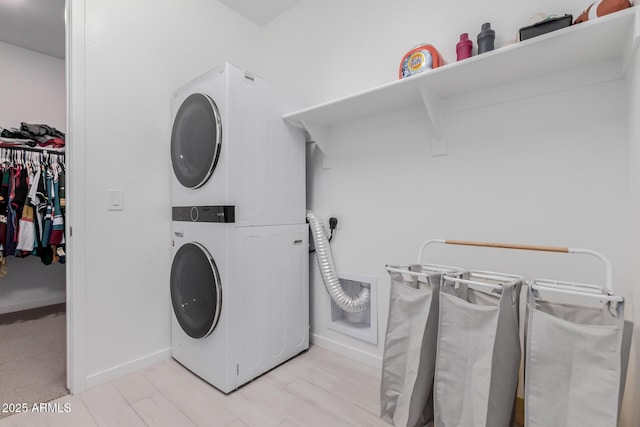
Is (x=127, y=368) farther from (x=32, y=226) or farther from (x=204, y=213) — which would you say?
(x=32, y=226)

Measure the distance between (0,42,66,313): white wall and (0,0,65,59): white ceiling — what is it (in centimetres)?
14

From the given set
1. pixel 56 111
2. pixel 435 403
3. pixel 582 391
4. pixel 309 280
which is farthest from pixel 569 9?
pixel 56 111

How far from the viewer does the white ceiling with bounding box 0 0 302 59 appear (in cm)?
234

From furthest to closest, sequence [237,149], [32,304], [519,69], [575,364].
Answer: [32,304] → [237,149] → [519,69] → [575,364]

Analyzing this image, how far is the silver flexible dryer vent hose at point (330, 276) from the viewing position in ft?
6.21

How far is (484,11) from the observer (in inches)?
57.0

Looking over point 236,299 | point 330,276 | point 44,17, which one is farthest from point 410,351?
point 44,17

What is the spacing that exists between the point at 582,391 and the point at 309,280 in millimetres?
1587

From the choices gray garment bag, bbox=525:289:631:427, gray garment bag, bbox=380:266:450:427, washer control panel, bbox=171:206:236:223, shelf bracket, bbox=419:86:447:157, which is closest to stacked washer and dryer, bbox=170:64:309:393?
washer control panel, bbox=171:206:236:223

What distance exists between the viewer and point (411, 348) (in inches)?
51.2

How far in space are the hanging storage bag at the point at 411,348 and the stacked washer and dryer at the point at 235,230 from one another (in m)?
0.75

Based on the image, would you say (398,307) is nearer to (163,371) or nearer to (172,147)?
(163,371)

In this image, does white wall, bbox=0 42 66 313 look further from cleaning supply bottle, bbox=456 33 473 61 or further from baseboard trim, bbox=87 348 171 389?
cleaning supply bottle, bbox=456 33 473 61

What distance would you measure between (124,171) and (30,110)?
2513 millimetres
